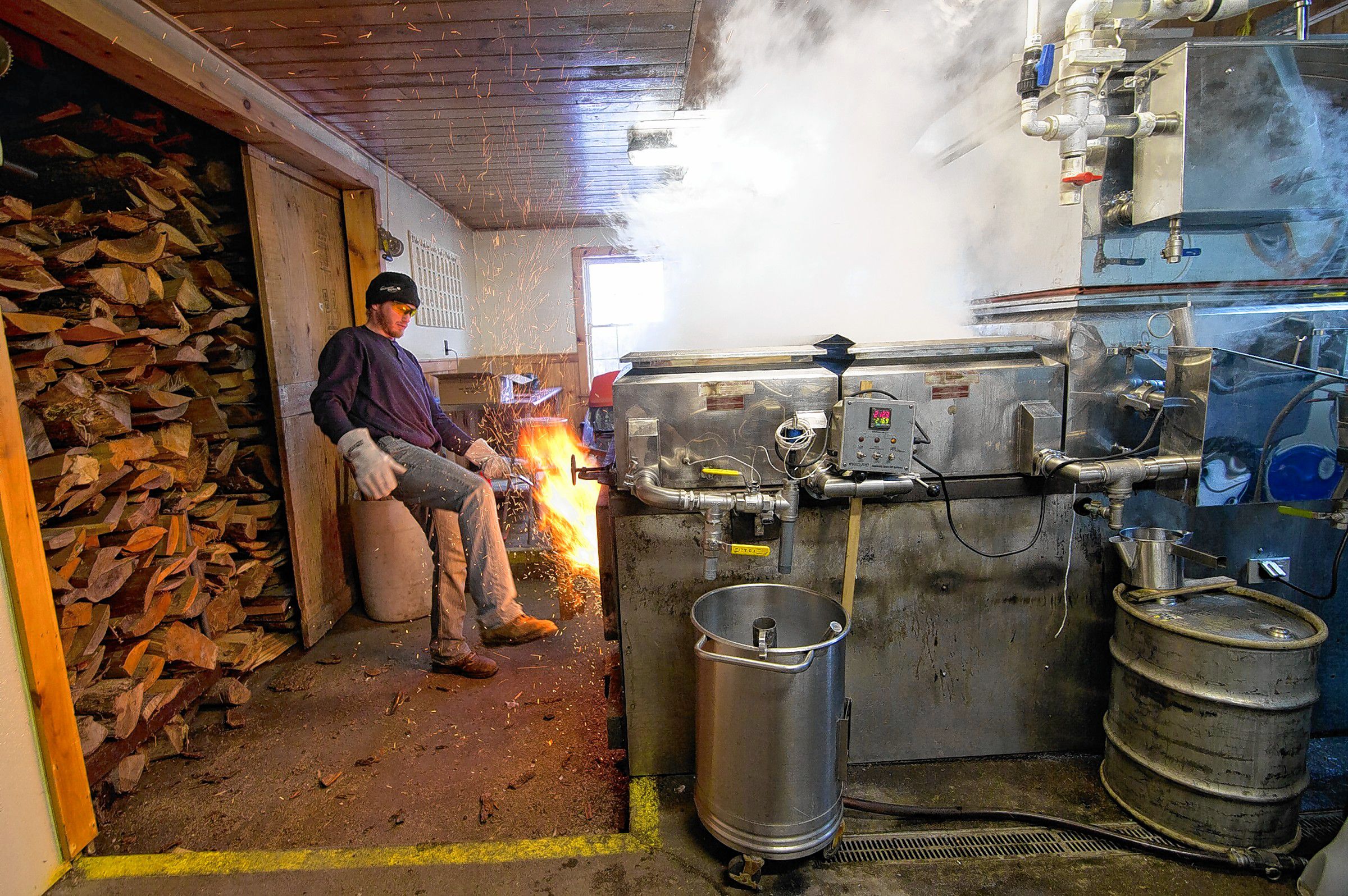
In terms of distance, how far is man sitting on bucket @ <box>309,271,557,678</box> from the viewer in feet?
11.0

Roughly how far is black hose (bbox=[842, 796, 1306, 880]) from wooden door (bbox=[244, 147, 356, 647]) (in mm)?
3205

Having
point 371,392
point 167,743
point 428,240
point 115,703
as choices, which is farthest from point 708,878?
point 428,240

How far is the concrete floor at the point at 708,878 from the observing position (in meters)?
1.98

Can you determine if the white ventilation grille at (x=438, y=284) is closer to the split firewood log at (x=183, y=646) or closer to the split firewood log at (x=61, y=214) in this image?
the split firewood log at (x=61, y=214)

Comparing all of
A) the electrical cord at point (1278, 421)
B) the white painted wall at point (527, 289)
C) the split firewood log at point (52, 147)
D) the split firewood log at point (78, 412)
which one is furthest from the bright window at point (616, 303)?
the electrical cord at point (1278, 421)

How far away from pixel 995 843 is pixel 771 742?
0.87 m

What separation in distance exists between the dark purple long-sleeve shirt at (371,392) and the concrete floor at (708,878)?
74.0 inches

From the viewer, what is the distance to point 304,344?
13.0ft

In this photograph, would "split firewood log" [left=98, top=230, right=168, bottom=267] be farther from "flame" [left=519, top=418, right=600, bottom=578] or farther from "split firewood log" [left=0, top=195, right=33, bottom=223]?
"flame" [left=519, top=418, right=600, bottom=578]

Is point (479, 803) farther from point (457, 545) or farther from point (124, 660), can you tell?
point (124, 660)

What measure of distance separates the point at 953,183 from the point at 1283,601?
229 cm

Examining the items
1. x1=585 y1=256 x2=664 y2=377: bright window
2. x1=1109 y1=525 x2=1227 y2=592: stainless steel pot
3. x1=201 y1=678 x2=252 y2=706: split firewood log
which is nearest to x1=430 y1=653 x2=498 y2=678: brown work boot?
x1=201 y1=678 x2=252 y2=706: split firewood log

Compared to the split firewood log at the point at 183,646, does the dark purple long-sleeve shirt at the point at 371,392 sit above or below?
above

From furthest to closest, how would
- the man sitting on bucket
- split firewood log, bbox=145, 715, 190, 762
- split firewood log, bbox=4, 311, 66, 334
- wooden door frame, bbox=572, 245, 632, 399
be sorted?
wooden door frame, bbox=572, 245, 632, 399 → the man sitting on bucket → split firewood log, bbox=145, 715, 190, 762 → split firewood log, bbox=4, 311, 66, 334
